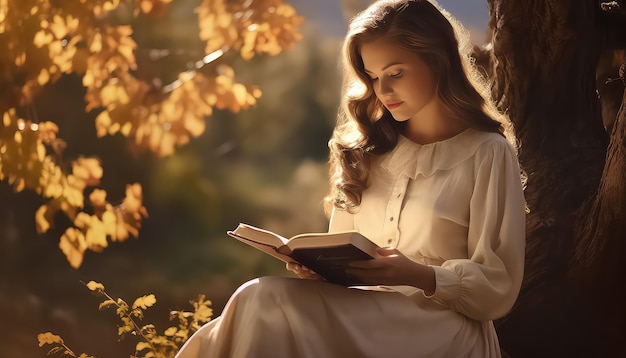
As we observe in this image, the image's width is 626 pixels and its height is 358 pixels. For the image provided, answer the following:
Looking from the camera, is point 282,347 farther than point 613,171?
No

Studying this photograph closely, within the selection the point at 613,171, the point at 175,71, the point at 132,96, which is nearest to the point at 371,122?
the point at 613,171

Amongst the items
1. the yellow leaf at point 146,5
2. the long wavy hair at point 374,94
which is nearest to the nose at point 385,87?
the long wavy hair at point 374,94

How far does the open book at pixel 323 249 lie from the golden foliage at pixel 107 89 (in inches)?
57.6

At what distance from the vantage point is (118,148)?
14.0 ft

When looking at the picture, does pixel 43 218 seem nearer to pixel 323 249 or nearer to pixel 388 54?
pixel 388 54

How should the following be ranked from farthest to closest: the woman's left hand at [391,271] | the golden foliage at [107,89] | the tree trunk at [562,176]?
the golden foliage at [107,89] < the tree trunk at [562,176] < the woman's left hand at [391,271]

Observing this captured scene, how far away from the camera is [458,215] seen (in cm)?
243

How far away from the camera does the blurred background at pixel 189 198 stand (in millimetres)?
4191

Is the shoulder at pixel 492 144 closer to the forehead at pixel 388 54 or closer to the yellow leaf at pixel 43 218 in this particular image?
the forehead at pixel 388 54

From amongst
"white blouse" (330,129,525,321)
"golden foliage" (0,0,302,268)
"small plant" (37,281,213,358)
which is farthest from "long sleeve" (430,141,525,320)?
"small plant" (37,281,213,358)

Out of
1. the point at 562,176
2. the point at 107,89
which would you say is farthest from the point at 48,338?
the point at 562,176

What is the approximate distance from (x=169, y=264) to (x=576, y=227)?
2022 millimetres

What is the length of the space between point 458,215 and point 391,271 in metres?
0.36

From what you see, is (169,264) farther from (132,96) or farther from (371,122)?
(371,122)
